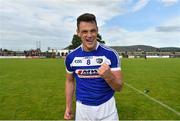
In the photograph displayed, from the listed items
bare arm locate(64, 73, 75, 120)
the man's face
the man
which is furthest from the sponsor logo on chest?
bare arm locate(64, 73, 75, 120)

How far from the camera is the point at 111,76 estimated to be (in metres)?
4.41

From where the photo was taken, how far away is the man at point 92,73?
4.73m

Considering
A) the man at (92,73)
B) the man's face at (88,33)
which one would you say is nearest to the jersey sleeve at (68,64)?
the man at (92,73)

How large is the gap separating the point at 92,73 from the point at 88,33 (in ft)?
1.69

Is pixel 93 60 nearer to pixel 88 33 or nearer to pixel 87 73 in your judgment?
pixel 87 73

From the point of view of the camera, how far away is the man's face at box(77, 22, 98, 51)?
4.68 meters

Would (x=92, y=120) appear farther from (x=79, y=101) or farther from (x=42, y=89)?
(x=42, y=89)

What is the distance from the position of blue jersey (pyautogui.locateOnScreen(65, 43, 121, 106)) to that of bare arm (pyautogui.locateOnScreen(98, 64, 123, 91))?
0.42 feet

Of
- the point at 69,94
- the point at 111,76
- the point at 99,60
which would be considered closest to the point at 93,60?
the point at 99,60

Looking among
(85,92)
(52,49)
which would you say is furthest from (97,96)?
(52,49)

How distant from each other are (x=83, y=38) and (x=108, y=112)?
3.21 ft

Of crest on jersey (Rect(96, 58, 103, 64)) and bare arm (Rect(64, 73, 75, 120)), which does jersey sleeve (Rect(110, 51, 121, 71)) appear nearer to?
crest on jersey (Rect(96, 58, 103, 64))

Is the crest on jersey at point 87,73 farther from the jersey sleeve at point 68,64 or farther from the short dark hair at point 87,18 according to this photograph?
the short dark hair at point 87,18

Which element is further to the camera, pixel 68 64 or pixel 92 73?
pixel 68 64
